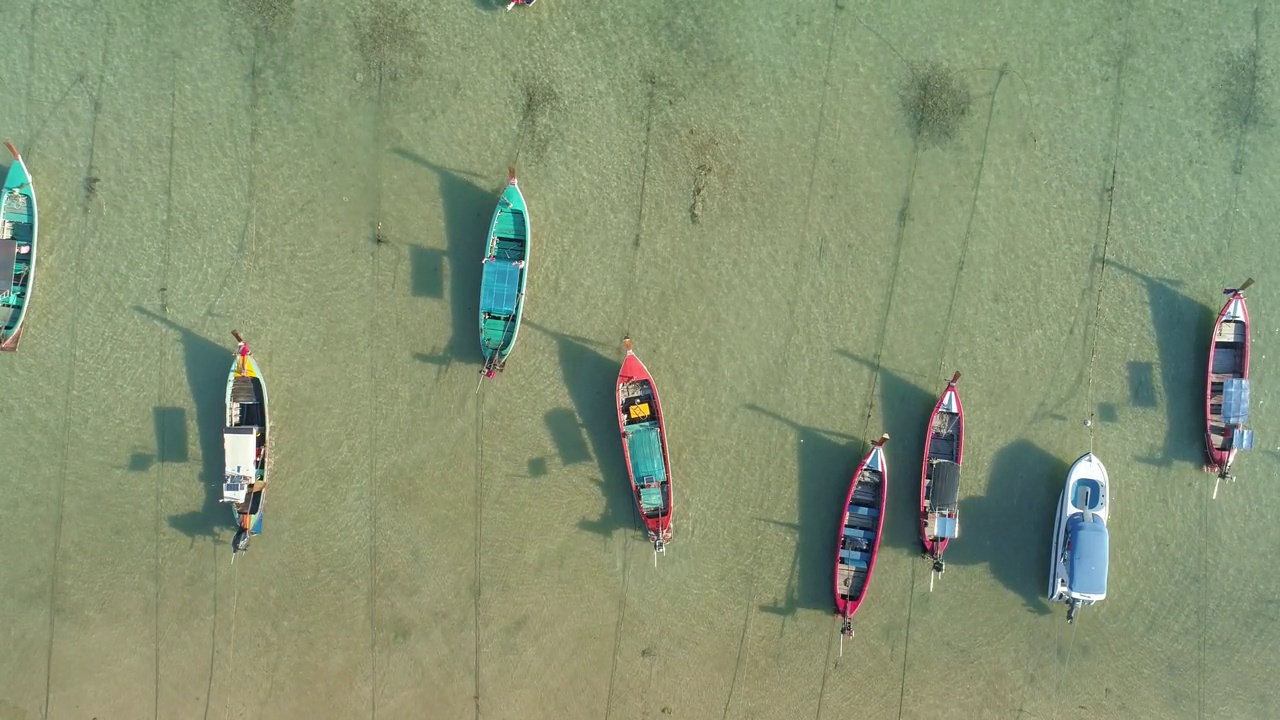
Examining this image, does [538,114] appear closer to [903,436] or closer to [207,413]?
[207,413]

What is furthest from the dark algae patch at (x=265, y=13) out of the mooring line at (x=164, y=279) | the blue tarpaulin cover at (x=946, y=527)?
the blue tarpaulin cover at (x=946, y=527)

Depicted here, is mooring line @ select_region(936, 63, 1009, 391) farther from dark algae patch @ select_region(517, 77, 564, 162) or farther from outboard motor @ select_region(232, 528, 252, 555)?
outboard motor @ select_region(232, 528, 252, 555)

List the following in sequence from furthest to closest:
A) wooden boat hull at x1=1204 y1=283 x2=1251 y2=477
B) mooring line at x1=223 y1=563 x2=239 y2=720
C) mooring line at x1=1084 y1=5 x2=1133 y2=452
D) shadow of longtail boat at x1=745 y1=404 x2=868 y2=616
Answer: mooring line at x1=223 y1=563 x2=239 y2=720 < shadow of longtail boat at x1=745 y1=404 x2=868 y2=616 < mooring line at x1=1084 y1=5 x2=1133 y2=452 < wooden boat hull at x1=1204 y1=283 x2=1251 y2=477

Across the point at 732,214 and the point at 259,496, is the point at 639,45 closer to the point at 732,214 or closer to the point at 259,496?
the point at 732,214

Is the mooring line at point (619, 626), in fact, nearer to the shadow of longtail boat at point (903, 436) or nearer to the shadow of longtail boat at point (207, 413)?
the shadow of longtail boat at point (903, 436)

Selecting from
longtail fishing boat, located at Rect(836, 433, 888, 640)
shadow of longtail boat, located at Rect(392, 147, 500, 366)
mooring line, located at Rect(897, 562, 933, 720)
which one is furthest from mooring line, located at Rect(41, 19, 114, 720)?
mooring line, located at Rect(897, 562, 933, 720)

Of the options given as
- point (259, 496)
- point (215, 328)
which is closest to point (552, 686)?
point (259, 496)
